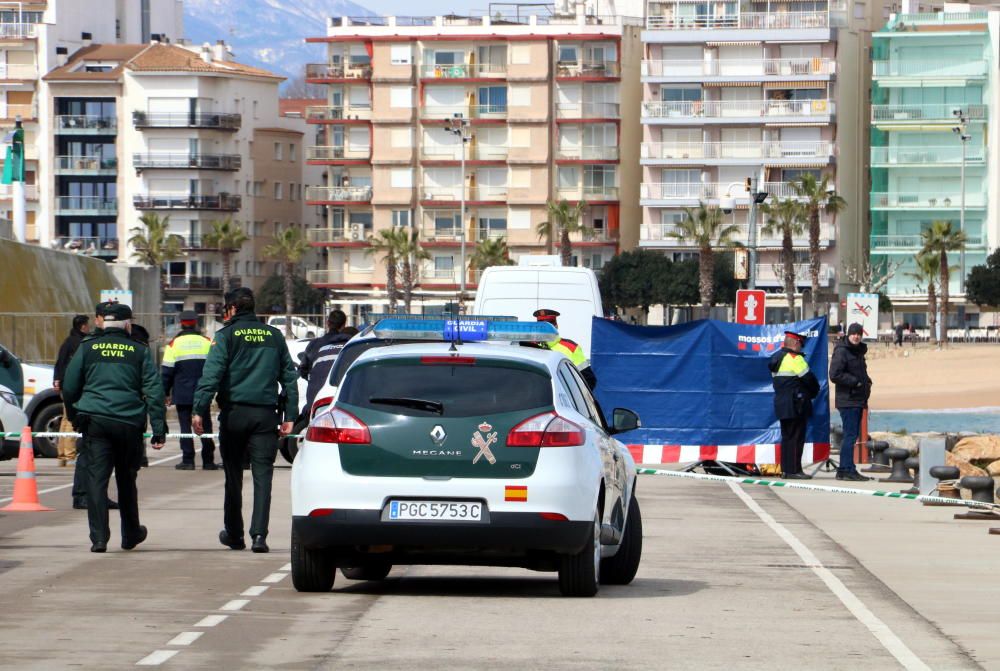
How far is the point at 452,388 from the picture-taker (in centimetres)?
1202

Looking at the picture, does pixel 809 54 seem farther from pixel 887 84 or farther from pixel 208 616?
pixel 208 616

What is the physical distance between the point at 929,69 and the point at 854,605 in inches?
4420

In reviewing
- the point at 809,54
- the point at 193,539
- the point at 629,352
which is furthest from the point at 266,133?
the point at 193,539

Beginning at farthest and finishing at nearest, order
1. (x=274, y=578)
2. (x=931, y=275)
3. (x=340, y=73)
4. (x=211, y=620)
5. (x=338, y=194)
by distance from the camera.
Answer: (x=338, y=194) < (x=340, y=73) < (x=931, y=275) < (x=274, y=578) < (x=211, y=620)

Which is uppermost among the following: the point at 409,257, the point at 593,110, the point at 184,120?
the point at 593,110

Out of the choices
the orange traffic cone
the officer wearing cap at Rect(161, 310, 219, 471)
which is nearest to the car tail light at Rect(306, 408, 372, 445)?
the orange traffic cone

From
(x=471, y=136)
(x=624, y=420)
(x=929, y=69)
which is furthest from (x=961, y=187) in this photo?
(x=624, y=420)

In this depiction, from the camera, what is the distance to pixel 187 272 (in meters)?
129

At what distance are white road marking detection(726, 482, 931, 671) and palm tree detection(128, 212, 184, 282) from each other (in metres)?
110

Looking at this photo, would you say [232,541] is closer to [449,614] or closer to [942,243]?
[449,614]

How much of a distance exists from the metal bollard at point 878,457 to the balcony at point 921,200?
304 feet

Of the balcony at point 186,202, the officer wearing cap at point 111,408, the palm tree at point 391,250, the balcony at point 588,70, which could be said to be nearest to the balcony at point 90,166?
the balcony at point 186,202

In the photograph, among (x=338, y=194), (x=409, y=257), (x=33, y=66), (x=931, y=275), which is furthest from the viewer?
(x=33, y=66)

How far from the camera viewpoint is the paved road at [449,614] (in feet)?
32.4
